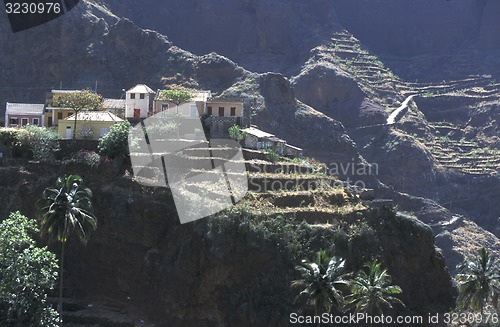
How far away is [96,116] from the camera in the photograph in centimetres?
9362

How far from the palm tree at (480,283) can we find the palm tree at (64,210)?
1167 inches

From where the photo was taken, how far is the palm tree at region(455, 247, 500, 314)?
73.1m

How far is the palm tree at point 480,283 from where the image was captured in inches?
2879

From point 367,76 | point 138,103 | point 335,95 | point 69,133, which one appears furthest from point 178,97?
point 367,76

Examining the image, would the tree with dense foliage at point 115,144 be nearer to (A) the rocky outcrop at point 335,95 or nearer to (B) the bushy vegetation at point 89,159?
(B) the bushy vegetation at point 89,159

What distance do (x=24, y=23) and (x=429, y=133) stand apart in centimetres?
7892

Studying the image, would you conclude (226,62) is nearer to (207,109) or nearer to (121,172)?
(207,109)

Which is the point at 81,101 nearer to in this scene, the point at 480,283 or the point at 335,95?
the point at 480,283

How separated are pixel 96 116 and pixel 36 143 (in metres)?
10.2

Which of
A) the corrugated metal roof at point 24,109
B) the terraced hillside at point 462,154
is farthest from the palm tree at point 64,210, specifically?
the terraced hillside at point 462,154

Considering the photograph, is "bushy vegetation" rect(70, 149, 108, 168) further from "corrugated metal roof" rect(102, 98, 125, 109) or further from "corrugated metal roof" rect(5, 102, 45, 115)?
"corrugated metal roof" rect(5, 102, 45, 115)

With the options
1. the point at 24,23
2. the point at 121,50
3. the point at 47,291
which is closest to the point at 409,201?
the point at 121,50

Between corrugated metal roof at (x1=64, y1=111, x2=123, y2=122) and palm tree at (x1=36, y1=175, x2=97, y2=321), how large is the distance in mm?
26572

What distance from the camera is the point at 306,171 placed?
3578 inches
